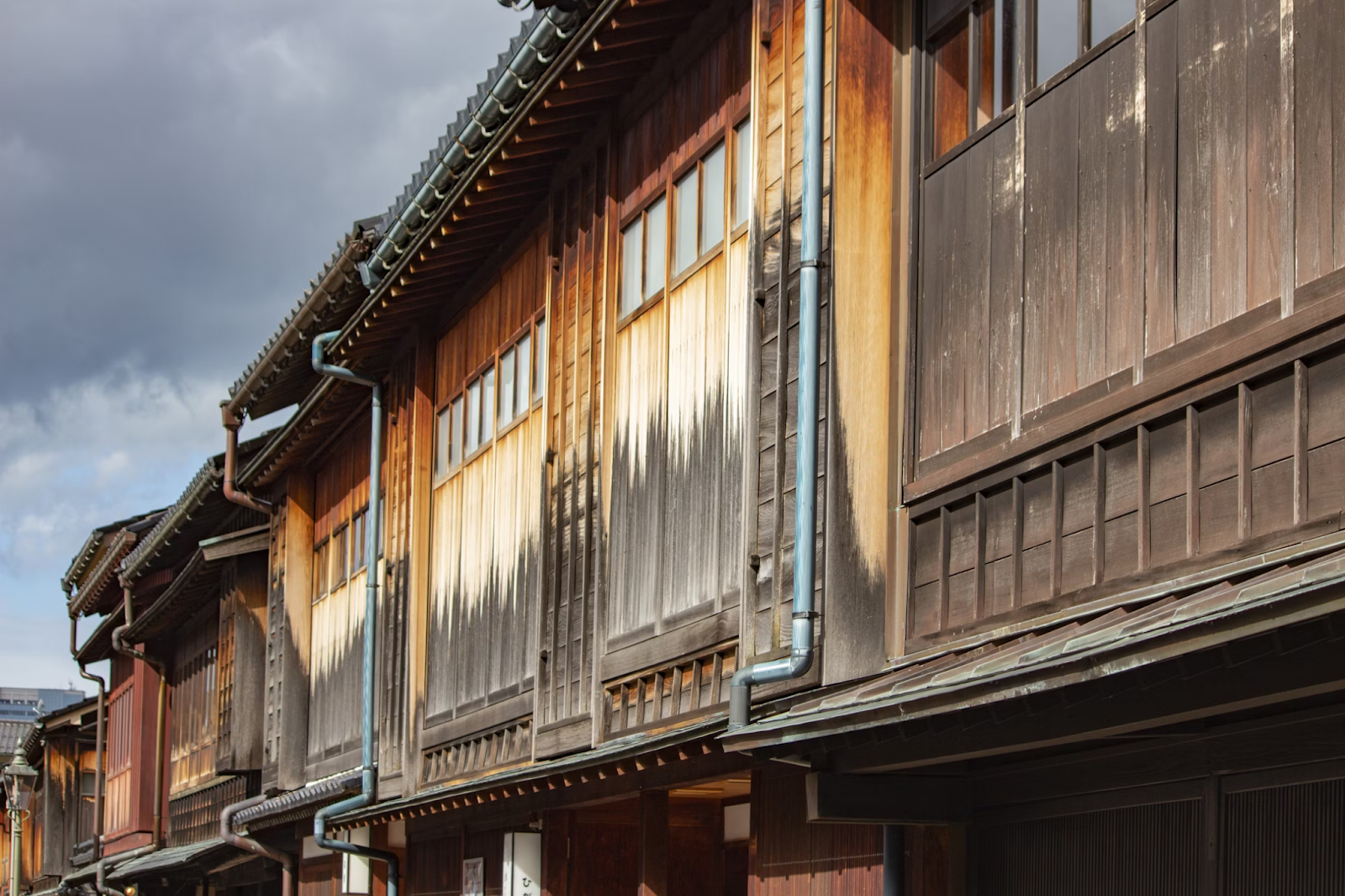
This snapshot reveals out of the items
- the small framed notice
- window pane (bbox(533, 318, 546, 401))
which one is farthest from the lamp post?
window pane (bbox(533, 318, 546, 401))

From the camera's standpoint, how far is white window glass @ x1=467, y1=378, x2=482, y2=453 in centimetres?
1697

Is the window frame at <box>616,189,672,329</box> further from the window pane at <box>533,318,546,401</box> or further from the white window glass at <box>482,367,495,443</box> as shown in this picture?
the white window glass at <box>482,367,495,443</box>

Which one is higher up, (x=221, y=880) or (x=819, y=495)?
(x=819, y=495)

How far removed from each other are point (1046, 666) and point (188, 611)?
87.3 ft

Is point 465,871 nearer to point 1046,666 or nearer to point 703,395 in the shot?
point 703,395

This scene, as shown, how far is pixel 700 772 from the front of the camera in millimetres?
10992

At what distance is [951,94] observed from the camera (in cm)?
943

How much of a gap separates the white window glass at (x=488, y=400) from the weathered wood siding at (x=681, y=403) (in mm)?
3423

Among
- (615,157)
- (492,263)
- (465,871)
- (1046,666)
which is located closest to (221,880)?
(465,871)

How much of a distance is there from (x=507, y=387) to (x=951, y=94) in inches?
293

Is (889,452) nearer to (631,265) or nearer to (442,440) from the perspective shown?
(631,265)

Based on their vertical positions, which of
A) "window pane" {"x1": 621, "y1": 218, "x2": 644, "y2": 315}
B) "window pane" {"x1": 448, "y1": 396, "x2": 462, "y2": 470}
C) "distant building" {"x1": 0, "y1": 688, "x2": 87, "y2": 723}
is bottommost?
"distant building" {"x1": 0, "y1": 688, "x2": 87, "y2": 723}

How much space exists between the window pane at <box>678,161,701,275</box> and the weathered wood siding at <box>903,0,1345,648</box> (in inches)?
114

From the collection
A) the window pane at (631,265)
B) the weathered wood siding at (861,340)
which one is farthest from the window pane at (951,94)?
the window pane at (631,265)
